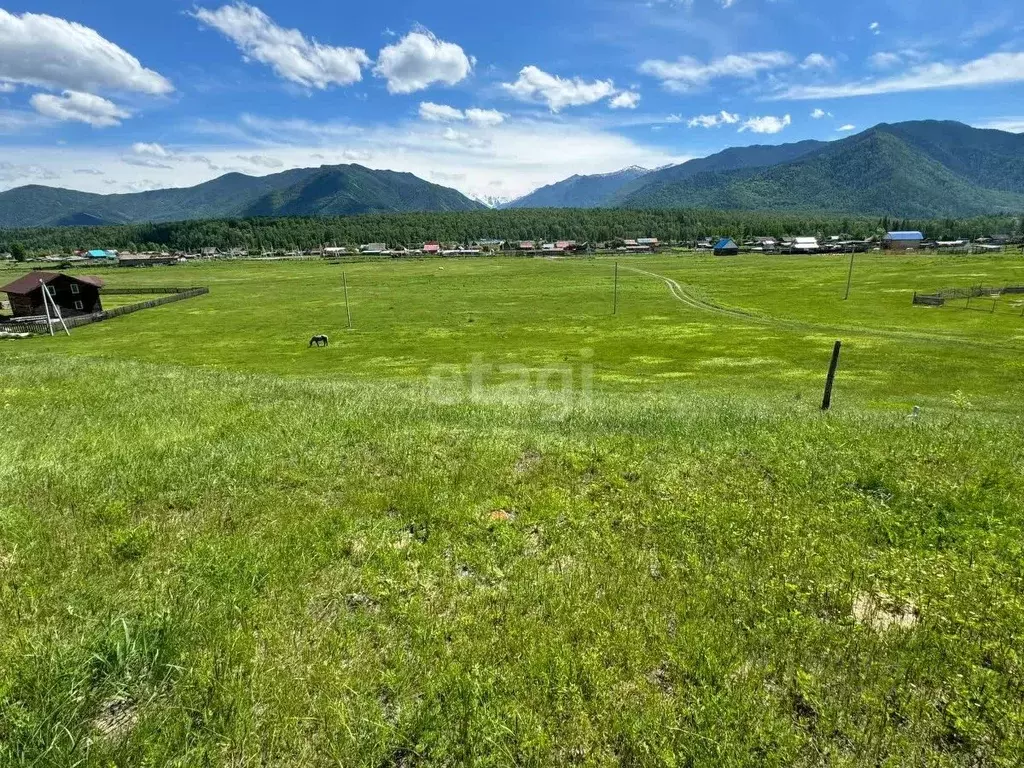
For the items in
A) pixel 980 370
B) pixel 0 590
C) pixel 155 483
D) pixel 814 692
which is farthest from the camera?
pixel 980 370

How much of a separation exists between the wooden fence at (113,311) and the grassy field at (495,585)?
70.5m

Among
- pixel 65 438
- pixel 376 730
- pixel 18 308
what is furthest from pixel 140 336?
pixel 376 730

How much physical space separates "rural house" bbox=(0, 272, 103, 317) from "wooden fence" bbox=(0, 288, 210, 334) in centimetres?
198

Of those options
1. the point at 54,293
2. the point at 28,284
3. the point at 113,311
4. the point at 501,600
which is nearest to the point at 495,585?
the point at 501,600

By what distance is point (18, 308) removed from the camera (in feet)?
231

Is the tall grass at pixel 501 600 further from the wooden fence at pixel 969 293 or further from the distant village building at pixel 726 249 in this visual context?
the distant village building at pixel 726 249

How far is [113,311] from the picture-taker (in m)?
79.2

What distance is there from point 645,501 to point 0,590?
8.65 meters

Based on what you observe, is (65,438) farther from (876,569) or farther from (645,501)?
(876,569)

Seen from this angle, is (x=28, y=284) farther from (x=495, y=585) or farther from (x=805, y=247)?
(x=805, y=247)

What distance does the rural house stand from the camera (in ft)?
225

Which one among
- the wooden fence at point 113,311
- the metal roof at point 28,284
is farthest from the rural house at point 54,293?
the wooden fence at point 113,311

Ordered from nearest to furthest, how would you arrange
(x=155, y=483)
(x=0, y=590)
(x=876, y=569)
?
(x=0, y=590) → (x=876, y=569) → (x=155, y=483)

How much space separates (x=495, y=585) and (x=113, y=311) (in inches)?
3837
